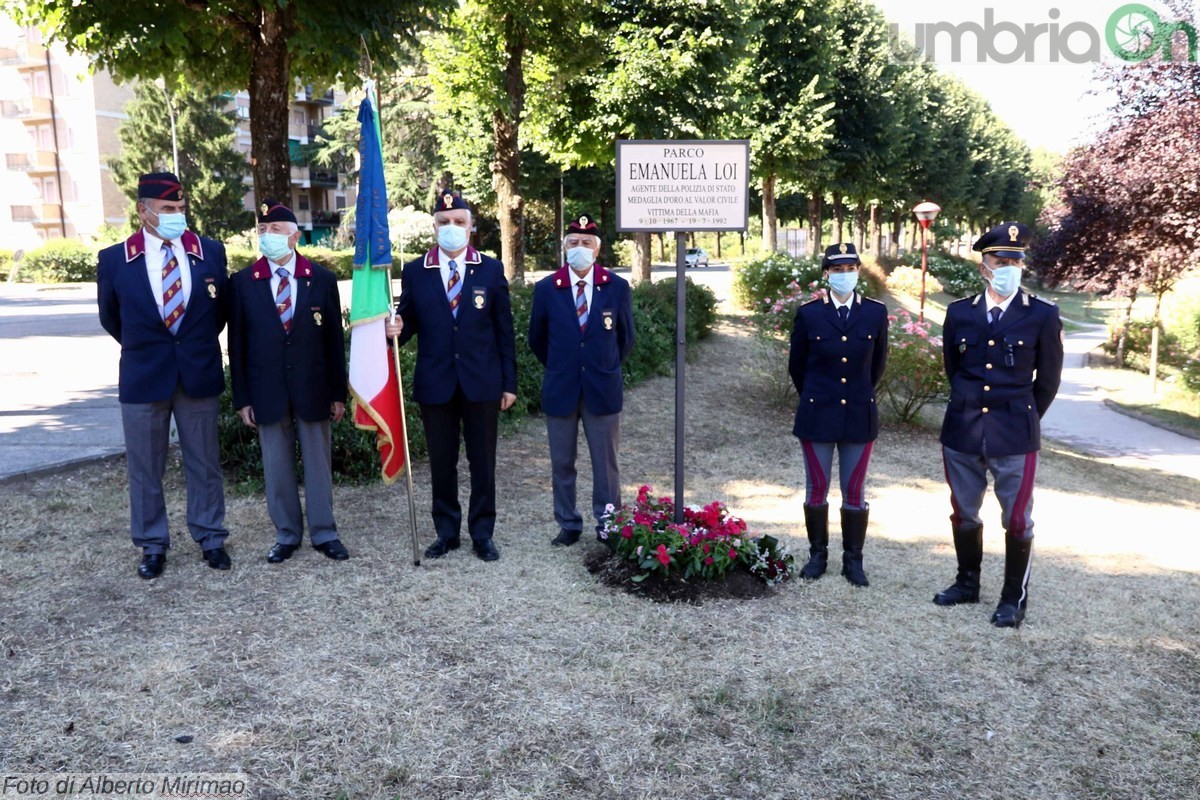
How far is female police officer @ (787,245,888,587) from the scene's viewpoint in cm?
546

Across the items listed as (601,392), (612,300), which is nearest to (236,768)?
(601,392)

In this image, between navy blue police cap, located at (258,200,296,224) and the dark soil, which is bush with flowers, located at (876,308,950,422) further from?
navy blue police cap, located at (258,200,296,224)

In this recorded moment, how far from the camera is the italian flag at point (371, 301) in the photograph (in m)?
5.65

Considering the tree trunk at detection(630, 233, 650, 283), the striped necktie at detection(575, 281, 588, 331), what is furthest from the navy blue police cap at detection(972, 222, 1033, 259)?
the tree trunk at detection(630, 233, 650, 283)

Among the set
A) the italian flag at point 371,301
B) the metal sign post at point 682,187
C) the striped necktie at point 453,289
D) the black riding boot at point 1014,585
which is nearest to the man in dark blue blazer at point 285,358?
the italian flag at point 371,301

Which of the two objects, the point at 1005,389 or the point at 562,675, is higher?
the point at 1005,389

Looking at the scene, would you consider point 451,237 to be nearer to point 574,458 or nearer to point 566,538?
point 574,458

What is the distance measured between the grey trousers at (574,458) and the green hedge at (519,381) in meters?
1.48

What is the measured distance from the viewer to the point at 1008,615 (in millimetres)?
5051

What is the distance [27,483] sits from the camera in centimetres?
747

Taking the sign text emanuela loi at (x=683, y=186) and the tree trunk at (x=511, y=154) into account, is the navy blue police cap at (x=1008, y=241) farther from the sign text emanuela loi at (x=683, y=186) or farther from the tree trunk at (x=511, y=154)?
the tree trunk at (x=511, y=154)

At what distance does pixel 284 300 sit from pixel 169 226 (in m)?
0.72

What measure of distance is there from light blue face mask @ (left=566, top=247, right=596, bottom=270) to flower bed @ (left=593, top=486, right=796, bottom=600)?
5.17 ft

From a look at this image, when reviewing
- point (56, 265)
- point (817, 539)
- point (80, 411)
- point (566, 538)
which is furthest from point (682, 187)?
point (56, 265)
